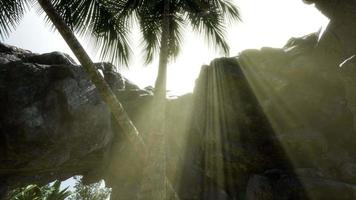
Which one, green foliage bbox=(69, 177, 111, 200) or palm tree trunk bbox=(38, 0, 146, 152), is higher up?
palm tree trunk bbox=(38, 0, 146, 152)

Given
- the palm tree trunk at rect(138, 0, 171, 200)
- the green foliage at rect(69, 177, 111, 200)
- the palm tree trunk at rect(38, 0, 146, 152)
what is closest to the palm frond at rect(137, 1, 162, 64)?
the palm tree trunk at rect(138, 0, 171, 200)

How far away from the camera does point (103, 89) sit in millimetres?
5164

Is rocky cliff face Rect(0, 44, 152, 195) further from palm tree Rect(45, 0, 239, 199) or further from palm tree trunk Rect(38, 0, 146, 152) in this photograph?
palm tree trunk Rect(38, 0, 146, 152)

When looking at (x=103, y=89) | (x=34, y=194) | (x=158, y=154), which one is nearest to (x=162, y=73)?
(x=103, y=89)

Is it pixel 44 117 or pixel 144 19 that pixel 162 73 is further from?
pixel 44 117

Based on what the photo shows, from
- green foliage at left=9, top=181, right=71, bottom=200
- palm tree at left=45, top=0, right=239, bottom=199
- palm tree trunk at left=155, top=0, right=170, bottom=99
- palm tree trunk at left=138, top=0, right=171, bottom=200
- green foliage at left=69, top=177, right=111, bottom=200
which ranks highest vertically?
palm tree at left=45, top=0, right=239, bottom=199

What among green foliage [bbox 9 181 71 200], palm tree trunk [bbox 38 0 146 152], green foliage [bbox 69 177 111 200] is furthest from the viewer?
green foliage [bbox 69 177 111 200]

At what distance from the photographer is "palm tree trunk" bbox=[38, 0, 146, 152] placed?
16.9ft

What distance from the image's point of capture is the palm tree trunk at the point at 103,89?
514 centimetres

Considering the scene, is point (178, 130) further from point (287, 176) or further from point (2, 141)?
point (2, 141)

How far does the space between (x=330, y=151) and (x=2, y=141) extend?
1269cm

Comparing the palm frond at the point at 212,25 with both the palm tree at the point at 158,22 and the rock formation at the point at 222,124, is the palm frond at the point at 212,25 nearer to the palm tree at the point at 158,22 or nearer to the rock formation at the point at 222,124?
the palm tree at the point at 158,22

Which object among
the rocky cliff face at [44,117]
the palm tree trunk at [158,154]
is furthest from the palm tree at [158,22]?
the rocky cliff face at [44,117]

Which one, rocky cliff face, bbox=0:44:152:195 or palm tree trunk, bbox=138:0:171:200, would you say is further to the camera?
rocky cliff face, bbox=0:44:152:195
